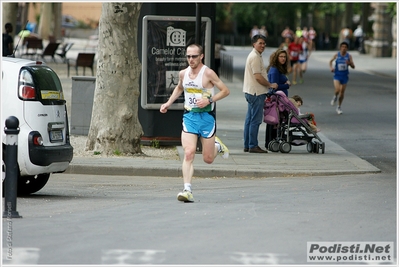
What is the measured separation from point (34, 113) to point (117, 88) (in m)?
4.18

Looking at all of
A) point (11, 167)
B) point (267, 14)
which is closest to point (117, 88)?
point (11, 167)

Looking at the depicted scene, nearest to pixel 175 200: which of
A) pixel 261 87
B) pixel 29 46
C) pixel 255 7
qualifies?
pixel 261 87

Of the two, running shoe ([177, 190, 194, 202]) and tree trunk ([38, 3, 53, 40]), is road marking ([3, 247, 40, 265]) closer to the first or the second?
running shoe ([177, 190, 194, 202])

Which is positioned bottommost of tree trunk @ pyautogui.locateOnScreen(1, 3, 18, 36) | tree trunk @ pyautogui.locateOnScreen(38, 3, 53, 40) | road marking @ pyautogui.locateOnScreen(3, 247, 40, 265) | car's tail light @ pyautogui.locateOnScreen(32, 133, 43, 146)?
tree trunk @ pyautogui.locateOnScreen(38, 3, 53, 40)

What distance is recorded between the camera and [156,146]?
50.2 feet

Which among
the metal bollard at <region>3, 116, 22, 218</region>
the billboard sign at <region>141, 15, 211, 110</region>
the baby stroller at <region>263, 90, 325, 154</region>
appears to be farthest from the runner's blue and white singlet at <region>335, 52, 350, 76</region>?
the metal bollard at <region>3, 116, 22, 218</region>

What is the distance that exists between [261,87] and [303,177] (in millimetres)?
2316

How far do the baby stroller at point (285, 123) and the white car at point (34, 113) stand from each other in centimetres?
Answer: 497

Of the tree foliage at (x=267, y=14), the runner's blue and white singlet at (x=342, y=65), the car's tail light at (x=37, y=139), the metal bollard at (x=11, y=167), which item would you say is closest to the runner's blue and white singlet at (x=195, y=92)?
the car's tail light at (x=37, y=139)

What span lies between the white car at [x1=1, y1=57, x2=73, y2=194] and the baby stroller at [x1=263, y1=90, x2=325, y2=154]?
4.97 meters

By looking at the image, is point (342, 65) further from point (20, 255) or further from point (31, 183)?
point (20, 255)

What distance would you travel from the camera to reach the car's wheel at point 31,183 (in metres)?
10.4

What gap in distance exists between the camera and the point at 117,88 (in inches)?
550

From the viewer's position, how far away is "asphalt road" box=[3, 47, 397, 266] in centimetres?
713
